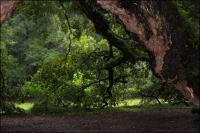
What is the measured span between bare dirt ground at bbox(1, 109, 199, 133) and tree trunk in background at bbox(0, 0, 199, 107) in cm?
106

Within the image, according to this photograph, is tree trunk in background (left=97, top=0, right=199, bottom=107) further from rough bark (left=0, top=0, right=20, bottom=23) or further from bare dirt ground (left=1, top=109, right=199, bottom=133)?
rough bark (left=0, top=0, right=20, bottom=23)

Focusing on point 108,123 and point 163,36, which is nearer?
point 163,36

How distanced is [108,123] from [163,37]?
432 cm

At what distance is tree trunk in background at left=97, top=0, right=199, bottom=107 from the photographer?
381 inches

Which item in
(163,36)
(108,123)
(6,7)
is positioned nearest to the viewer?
(6,7)

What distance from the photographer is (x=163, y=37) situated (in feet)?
32.3

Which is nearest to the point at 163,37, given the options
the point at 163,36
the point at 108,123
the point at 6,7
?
the point at 163,36

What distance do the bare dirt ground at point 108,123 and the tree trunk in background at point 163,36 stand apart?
41.5 inches

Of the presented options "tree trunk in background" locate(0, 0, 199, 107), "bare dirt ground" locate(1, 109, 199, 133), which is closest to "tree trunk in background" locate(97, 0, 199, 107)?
"tree trunk in background" locate(0, 0, 199, 107)

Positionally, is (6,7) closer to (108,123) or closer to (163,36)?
(163,36)

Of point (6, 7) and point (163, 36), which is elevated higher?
point (6, 7)

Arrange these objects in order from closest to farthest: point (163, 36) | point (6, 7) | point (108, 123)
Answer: point (6, 7), point (163, 36), point (108, 123)

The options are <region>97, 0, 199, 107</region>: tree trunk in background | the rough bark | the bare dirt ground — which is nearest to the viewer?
the rough bark

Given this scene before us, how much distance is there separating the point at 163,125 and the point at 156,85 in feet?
19.4
